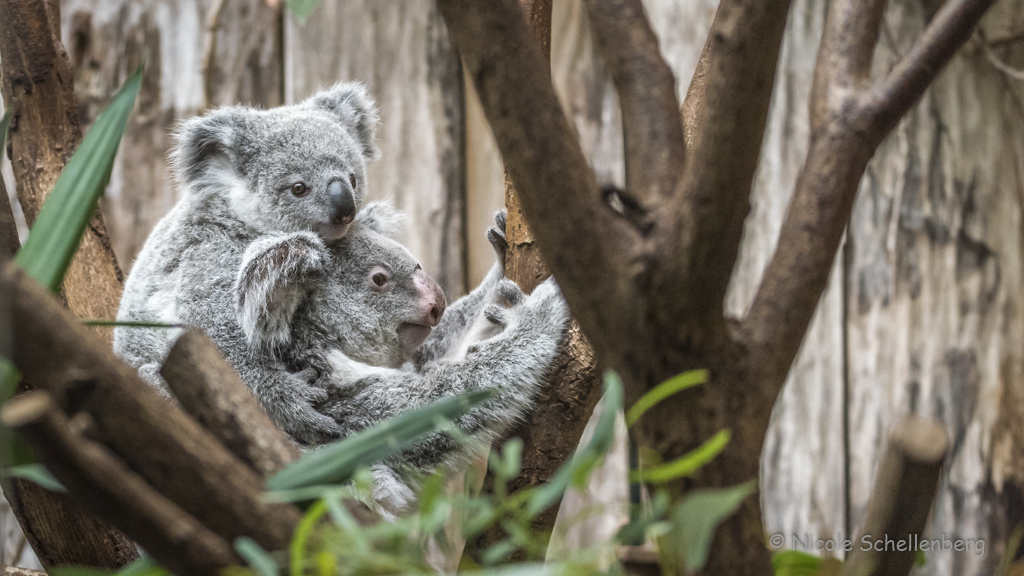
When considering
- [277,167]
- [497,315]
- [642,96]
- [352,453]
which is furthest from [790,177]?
[352,453]

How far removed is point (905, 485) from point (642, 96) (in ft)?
1.75

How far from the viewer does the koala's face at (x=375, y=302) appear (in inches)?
72.3

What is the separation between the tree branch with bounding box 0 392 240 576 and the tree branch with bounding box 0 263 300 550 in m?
0.03

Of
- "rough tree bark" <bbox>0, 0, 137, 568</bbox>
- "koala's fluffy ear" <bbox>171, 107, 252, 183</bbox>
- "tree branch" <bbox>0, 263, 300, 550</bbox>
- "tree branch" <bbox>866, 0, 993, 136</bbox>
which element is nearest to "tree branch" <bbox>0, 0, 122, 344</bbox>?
"rough tree bark" <bbox>0, 0, 137, 568</bbox>

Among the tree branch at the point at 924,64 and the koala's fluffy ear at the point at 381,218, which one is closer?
the tree branch at the point at 924,64

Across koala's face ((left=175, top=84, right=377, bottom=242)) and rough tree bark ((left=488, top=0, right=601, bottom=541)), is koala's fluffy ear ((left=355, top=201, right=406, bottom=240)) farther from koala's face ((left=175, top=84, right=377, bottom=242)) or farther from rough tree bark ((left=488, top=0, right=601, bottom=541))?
rough tree bark ((left=488, top=0, right=601, bottom=541))

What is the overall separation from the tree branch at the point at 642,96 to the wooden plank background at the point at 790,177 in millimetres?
1780

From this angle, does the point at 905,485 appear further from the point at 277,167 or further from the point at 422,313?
the point at 277,167

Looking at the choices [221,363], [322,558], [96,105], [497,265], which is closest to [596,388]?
[497,265]

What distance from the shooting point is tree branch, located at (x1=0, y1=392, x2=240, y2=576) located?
0.62 meters

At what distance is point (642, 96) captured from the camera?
1.05 meters

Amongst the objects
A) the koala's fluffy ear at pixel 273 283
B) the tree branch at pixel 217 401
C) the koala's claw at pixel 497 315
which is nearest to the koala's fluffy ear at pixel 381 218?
the koala's fluffy ear at pixel 273 283

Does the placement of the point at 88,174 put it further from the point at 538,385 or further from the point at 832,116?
the point at 832,116

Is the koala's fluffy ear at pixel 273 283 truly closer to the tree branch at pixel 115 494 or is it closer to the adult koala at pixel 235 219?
the adult koala at pixel 235 219
